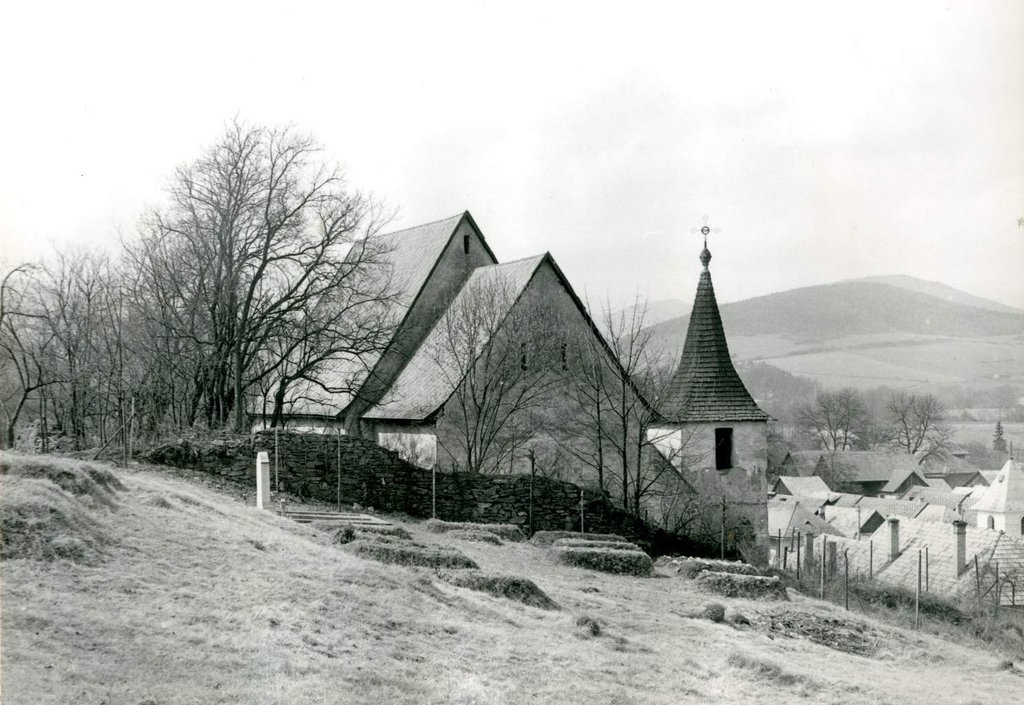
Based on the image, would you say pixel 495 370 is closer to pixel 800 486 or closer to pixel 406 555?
pixel 406 555

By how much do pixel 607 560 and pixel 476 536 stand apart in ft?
8.61

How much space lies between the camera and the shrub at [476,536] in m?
15.7

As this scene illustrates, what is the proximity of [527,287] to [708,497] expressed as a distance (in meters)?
7.44

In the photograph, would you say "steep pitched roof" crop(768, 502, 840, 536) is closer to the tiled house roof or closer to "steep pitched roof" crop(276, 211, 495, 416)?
the tiled house roof

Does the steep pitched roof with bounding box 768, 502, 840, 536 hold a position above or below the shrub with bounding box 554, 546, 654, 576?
below

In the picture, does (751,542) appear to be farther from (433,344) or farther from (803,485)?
(803,485)

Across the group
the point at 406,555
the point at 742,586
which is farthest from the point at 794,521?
the point at 406,555

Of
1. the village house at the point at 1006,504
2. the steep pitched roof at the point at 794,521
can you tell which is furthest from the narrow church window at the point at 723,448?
the steep pitched roof at the point at 794,521

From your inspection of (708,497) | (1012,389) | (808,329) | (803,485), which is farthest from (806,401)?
(708,497)

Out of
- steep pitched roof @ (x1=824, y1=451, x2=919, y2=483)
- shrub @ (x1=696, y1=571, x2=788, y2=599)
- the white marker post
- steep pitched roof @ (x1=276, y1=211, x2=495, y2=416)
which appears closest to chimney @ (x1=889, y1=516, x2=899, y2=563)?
steep pitched roof @ (x1=276, y1=211, x2=495, y2=416)

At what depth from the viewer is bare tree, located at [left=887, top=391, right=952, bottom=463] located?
60.9m

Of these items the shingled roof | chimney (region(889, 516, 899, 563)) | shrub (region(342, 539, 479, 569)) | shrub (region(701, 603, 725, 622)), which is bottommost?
chimney (region(889, 516, 899, 563))

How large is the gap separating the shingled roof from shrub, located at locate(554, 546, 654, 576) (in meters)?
9.38

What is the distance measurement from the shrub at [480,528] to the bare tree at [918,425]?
43.5m
